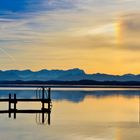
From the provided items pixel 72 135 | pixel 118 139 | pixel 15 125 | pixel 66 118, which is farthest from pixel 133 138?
pixel 66 118

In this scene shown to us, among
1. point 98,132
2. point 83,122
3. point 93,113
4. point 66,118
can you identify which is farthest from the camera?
point 93,113

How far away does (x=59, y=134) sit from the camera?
39.9m

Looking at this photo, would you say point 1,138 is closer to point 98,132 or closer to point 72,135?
point 72,135

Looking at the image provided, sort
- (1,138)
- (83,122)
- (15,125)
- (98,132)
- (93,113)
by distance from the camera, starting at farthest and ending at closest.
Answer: (93,113)
(83,122)
(15,125)
(98,132)
(1,138)

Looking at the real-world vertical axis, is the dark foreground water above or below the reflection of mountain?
below

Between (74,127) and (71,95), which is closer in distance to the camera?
(74,127)

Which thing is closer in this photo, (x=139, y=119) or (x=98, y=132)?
(x=98, y=132)

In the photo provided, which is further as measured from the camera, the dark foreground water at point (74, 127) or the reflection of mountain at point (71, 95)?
the reflection of mountain at point (71, 95)

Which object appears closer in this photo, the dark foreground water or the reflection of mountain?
the dark foreground water

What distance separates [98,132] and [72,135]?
2.64 metres

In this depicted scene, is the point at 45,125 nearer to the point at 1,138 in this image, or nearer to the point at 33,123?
the point at 33,123

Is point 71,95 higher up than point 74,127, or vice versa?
point 71,95

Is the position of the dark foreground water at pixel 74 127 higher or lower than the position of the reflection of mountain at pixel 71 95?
lower

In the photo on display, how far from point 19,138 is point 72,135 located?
4.30 meters
